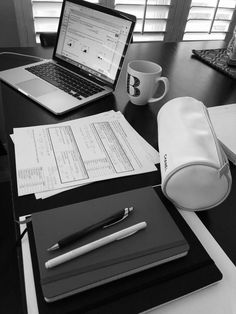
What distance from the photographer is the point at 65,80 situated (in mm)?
802

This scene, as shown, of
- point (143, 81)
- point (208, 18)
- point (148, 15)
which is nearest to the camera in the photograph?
point (143, 81)

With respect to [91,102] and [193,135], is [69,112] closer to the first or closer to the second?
[91,102]

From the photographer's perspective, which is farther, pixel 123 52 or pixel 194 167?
pixel 123 52

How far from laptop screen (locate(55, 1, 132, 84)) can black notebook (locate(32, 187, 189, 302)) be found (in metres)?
0.45

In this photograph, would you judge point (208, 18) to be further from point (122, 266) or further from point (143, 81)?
point (122, 266)

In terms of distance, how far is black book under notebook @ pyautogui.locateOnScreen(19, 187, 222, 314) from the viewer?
12.8 inches

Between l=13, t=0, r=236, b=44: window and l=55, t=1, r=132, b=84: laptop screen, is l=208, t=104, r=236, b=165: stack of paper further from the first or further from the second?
l=13, t=0, r=236, b=44: window

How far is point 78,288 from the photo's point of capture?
0.32 m

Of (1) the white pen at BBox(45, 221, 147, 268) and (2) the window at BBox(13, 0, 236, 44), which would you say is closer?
(1) the white pen at BBox(45, 221, 147, 268)

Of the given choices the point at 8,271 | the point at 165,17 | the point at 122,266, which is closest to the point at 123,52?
the point at 122,266

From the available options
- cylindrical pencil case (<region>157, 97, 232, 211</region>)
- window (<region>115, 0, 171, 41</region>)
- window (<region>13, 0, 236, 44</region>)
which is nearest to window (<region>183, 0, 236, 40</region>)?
window (<region>13, 0, 236, 44</region>)

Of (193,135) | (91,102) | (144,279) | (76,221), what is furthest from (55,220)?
(91,102)

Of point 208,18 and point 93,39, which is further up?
point 93,39

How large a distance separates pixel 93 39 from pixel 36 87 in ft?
0.74
